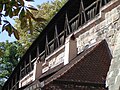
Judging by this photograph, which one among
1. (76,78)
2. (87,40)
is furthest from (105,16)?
(76,78)

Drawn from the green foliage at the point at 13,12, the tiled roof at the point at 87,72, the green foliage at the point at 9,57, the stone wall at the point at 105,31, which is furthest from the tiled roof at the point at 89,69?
the green foliage at the point at 9,57

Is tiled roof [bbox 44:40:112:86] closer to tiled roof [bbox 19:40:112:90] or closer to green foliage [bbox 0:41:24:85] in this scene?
tiled roof [bbox 19:40:112:90]

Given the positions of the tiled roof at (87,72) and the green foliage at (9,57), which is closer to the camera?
the tiled roof at (87,72)

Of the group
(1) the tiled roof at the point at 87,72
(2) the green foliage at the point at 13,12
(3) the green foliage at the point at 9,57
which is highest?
(3) the green foliage at the point at 9,57

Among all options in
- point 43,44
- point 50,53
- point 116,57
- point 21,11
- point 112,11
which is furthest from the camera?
point 43,44

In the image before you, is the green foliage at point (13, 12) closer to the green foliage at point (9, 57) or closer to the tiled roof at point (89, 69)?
the tiled roof at point (89, 69)

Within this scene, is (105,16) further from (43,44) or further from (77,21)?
(43,44)

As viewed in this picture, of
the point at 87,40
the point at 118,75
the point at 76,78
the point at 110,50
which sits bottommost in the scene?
the point at 118,75

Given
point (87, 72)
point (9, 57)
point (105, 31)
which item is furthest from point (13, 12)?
point (9, 57)

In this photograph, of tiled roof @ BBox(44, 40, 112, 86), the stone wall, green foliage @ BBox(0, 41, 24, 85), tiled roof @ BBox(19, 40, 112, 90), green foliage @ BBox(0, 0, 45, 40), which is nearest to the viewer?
green foliage @ BBox(0, 0, 45, 40)

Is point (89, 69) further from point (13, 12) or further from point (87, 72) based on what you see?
point (13, 12)

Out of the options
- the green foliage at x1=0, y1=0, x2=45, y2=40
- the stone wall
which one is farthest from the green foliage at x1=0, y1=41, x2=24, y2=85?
the green foliage at x1=0, y1=0, x2=45, y2=40

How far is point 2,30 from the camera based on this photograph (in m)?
2.99

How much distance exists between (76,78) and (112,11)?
302cm
